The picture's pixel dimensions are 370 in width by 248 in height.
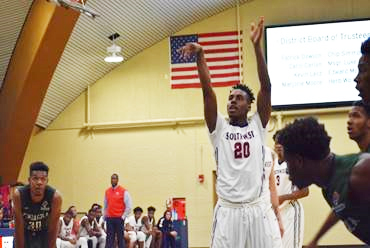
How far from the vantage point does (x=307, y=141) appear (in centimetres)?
322

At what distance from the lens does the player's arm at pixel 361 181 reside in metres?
2.95

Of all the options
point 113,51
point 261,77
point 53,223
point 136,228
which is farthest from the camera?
point 136,228

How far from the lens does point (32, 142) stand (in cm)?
2194

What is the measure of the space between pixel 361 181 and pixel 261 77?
10.0 feet

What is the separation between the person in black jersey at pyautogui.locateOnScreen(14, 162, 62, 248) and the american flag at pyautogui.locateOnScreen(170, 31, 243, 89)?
12.8 meters

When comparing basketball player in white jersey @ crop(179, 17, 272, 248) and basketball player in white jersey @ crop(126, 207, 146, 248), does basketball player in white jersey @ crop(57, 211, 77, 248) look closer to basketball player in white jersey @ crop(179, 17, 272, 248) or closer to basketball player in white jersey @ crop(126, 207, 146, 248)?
basketball player in white jersey @ crop(126, 207, 146, 248)

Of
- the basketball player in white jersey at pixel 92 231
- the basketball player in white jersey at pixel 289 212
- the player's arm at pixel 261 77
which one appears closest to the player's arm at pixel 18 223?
the player's arm at pixel 261 77

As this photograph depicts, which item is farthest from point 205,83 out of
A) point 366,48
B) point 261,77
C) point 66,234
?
point 66,234

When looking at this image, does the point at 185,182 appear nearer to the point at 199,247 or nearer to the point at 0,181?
the point at 199,247

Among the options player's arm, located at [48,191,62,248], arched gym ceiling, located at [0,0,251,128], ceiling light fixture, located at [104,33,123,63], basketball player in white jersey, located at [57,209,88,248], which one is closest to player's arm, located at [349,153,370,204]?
player's arm, located at [48,191,62,248]

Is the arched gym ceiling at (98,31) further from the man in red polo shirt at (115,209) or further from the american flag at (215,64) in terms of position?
the man in red polo shirt at (115,209)

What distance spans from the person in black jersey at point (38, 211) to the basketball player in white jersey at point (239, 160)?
198 centimetres

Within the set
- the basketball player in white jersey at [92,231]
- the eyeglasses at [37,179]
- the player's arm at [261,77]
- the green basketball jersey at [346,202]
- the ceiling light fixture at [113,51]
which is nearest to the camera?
the green basketball jersey at [346,202]

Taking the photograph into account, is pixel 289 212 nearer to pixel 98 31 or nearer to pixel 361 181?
pixel 361 181
